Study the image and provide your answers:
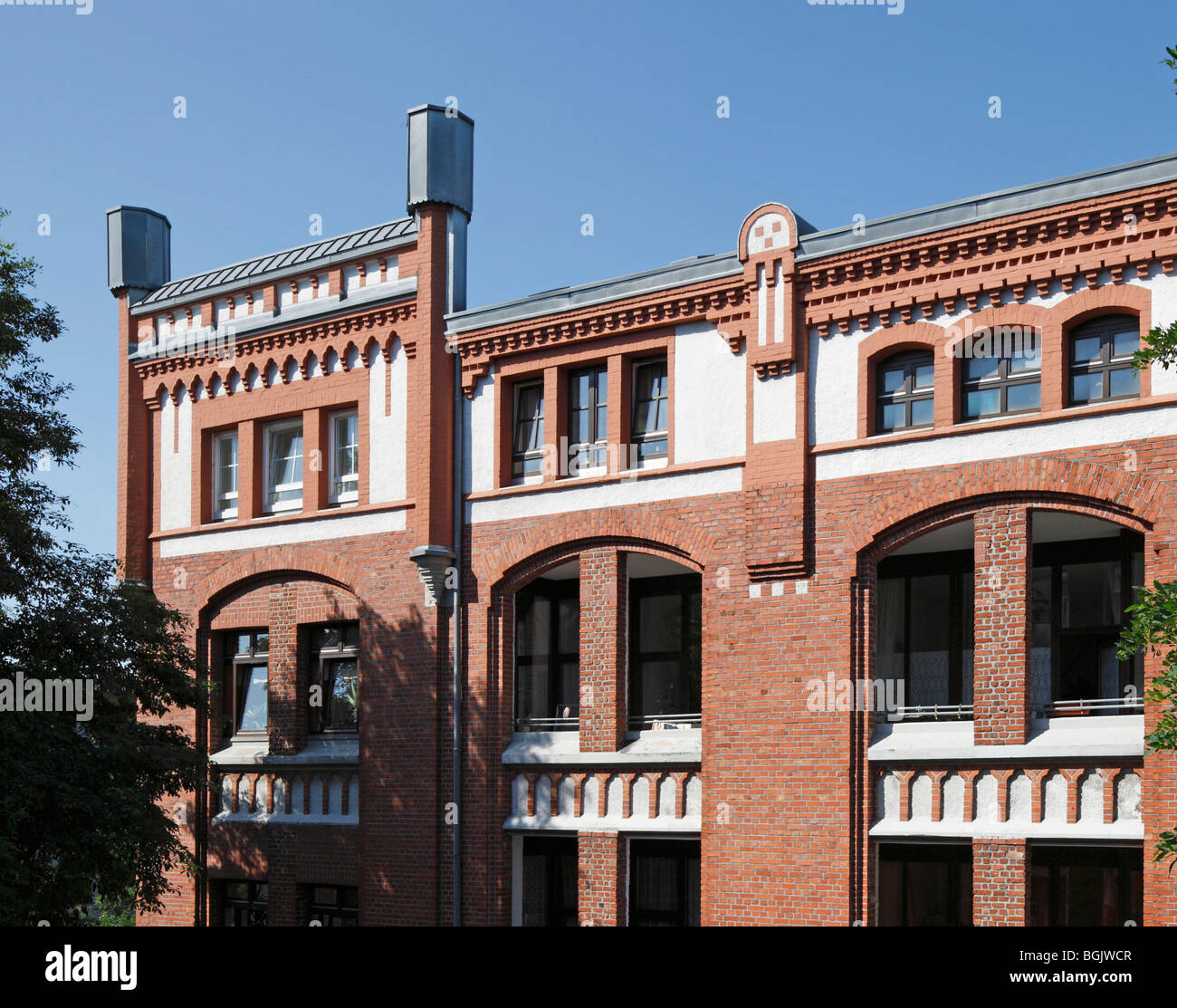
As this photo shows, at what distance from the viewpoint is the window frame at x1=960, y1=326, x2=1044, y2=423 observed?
16453mm

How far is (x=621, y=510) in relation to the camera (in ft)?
63.3

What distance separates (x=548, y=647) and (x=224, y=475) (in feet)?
21.8

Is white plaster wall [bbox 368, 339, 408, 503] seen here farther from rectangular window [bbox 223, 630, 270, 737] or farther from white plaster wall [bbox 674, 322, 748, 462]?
white plaster wall [bbox 674, 322, 748, 462]

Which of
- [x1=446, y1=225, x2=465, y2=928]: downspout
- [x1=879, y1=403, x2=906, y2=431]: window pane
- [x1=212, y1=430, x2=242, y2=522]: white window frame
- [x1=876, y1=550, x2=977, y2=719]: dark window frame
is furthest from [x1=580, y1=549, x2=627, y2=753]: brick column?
[x1=212, y1=430, x2=242, y2=522]: white window frame

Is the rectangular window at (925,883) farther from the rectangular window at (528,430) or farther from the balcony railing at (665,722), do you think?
the rectangular window at (528,430)

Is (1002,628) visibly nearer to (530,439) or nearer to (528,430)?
(530,439)

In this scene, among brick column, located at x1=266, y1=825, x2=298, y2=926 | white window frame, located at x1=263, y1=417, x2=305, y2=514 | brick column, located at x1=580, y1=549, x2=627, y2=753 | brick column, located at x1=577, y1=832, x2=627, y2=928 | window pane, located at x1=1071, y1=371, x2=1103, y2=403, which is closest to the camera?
window pane, located at x1=1071, y1=371, x2=1103, y2=403

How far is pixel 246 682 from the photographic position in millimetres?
23250

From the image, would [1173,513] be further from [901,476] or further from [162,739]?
[162,739]

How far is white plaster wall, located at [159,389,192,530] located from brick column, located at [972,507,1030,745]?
45.0 ft

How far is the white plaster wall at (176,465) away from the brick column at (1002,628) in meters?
13.7

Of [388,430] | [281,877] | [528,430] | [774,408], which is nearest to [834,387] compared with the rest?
[774,408]

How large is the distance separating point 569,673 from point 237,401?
7271 mm
